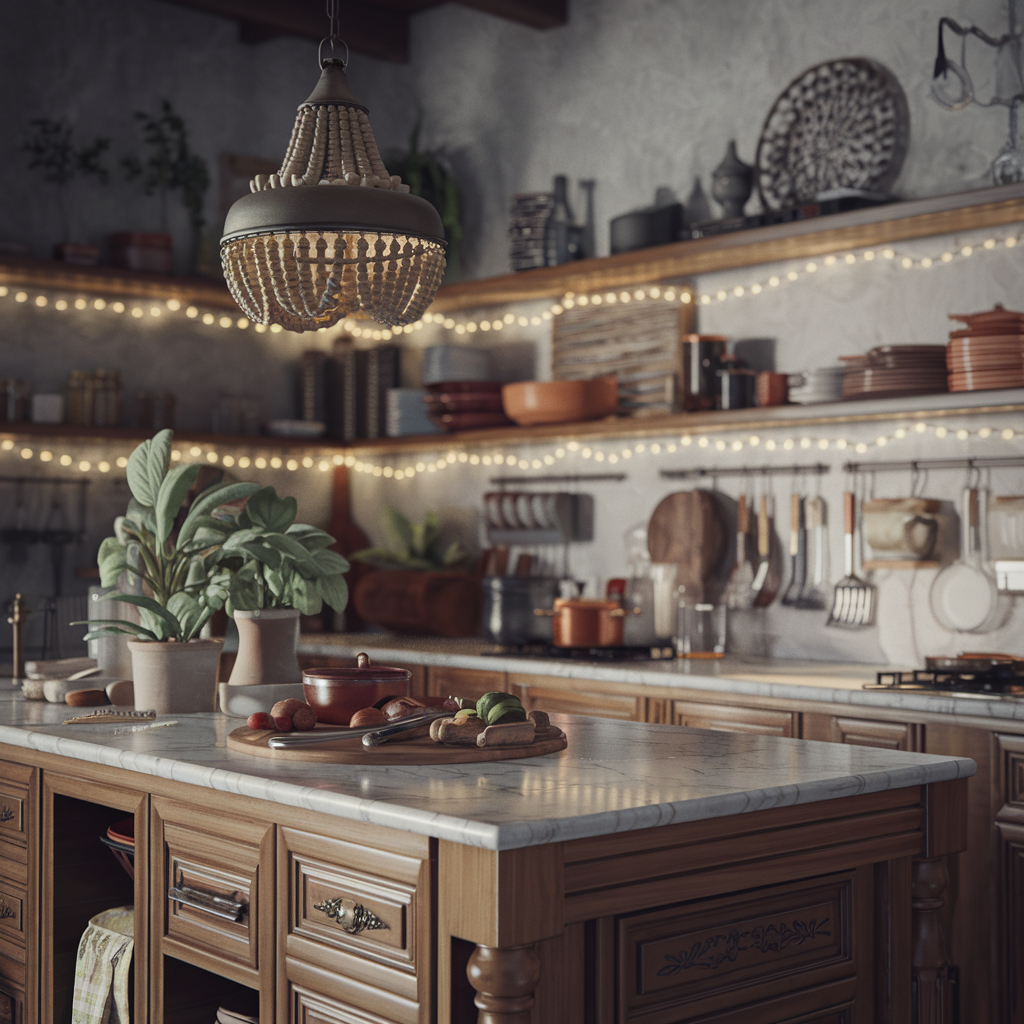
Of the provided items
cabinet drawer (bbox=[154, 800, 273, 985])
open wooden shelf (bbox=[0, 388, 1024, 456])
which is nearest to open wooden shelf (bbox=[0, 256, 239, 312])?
open wooden shelf (bbox=[0, 388, 1024, 456])

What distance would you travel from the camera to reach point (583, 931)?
1.69 m

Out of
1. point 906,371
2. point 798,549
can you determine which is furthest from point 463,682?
point 906,371

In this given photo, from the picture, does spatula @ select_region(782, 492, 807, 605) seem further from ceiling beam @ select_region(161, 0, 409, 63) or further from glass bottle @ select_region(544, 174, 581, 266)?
ceiling beam @ select_region(161, 0, 409, 63)

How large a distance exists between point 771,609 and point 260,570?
2168mm

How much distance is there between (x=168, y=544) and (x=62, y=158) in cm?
291

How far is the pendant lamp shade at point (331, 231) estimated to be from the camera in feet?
7.45

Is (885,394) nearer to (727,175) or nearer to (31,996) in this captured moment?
(727,175)

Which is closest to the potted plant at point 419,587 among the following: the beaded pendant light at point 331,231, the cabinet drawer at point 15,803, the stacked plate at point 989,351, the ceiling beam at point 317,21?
the ceiling beam at point 317,21

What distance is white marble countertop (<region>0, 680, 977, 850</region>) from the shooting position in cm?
164

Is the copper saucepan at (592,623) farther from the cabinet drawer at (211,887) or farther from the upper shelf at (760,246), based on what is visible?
the cabinet drawer at (211,887)

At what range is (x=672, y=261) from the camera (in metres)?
4.44

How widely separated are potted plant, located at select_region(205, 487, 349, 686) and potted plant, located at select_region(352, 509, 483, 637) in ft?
7.29

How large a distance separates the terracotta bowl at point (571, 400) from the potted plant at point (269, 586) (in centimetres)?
203

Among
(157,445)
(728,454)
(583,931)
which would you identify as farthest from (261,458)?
(583,931)
